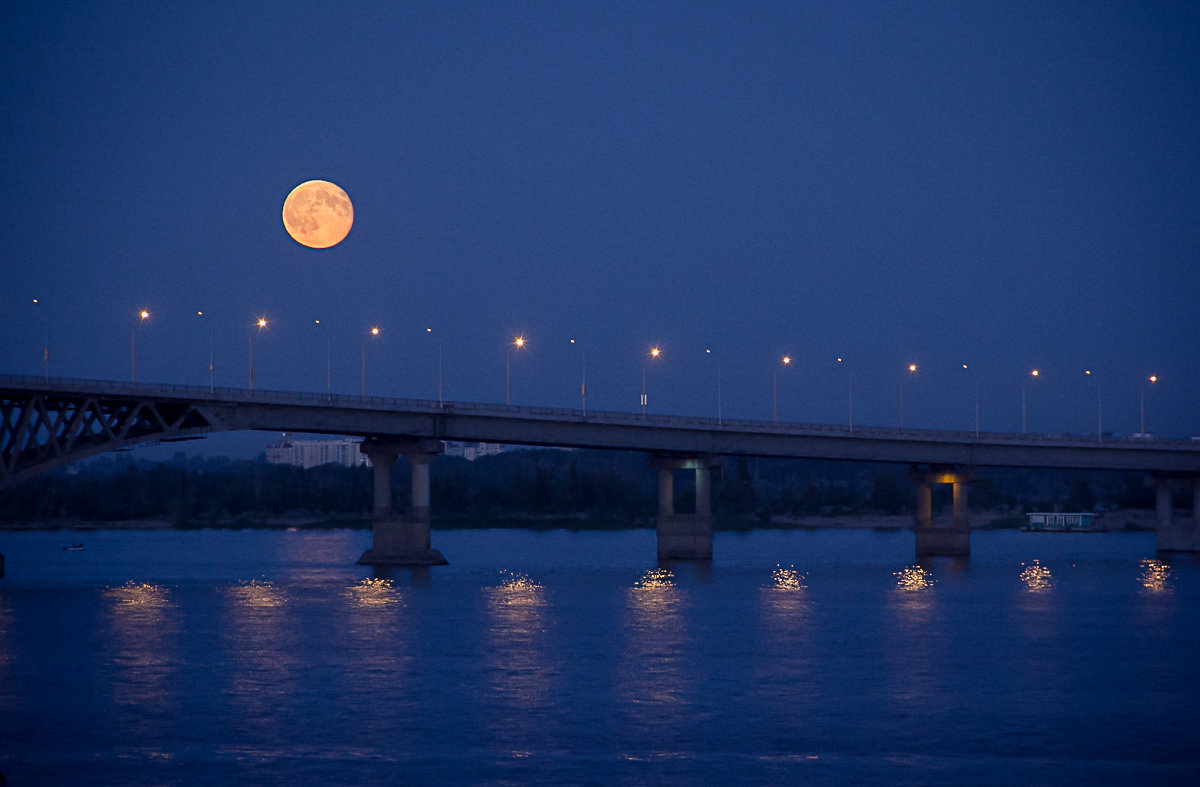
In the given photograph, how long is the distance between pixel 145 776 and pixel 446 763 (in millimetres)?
5498

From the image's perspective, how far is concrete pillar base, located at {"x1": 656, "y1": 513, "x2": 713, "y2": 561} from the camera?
4582 inches

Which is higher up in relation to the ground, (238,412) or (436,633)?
(238,412)

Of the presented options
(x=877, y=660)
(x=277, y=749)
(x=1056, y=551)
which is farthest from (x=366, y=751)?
(x=1056, y=551)

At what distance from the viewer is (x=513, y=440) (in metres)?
108

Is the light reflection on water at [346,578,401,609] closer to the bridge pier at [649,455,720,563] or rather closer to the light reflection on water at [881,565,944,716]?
the light reflection on water at [881,565,944,716]

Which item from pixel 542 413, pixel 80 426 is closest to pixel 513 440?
pixel 542 413

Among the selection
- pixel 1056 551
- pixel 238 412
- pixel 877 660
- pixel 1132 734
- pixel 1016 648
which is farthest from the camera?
pixel 1056 551

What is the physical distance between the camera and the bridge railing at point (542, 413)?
92.0 meters

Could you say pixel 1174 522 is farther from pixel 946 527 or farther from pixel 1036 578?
pixel 1036 578

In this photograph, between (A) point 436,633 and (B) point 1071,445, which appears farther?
(B) point 1071,445

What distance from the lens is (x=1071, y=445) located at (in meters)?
124

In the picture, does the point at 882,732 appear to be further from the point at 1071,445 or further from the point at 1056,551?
the point at 1056,551

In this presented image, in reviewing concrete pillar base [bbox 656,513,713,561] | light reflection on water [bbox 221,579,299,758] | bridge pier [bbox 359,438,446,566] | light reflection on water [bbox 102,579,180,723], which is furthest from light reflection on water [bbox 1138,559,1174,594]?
light reflection on water [bbox 102,579,180,723]

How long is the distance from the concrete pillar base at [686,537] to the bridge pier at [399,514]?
1991cm
